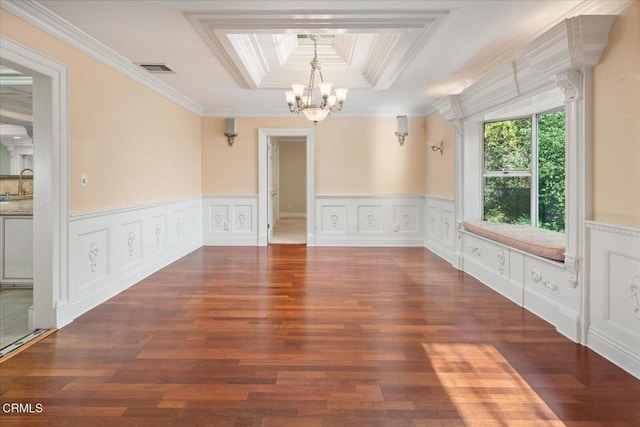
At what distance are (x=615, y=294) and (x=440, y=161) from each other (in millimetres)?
4025

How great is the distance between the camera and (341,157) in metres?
7.19

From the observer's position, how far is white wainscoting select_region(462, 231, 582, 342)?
2.95 meters

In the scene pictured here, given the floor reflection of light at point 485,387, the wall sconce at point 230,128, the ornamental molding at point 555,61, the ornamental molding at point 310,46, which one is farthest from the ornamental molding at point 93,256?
the ornamental molding at point 555,61

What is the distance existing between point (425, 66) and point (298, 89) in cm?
149

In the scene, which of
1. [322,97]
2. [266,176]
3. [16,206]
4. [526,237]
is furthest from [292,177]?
[526,237]

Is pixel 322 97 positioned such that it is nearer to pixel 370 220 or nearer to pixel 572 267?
pixel 572 267

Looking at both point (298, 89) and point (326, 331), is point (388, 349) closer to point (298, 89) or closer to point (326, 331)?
point (326, 331)

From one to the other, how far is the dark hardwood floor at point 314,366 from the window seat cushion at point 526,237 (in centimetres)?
60

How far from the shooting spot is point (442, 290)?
4.24 metres

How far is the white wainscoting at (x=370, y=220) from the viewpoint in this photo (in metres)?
7.21

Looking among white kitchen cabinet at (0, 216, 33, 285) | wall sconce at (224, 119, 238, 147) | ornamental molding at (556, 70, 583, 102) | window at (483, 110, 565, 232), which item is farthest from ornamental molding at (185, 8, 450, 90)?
white kitchen cabinet at (0, 216, 33, 285)

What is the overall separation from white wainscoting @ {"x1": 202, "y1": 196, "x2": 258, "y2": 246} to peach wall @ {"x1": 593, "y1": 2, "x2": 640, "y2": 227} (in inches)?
220

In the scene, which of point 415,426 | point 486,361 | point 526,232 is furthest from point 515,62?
point 415,426

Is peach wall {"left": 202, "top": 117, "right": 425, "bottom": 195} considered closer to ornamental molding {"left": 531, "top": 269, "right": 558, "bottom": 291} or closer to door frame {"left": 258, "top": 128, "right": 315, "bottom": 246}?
door frame {"left": 258, "top": 128, "right": 315, "bottom": 246}
